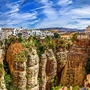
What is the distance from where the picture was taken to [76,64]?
65.1 feet

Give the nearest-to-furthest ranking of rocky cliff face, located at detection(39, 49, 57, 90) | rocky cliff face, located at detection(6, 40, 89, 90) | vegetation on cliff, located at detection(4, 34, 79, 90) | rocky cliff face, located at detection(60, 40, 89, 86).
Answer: rocky cliff face, located at detection(6, 40, 89, 90) → vegetation on cliff, located at detection(4, 34, 79, 90) → rocky cliff face, located at detection(60, 40, 89, 86) → rocky cliff face, located at detection(39, 49, 57, 90)

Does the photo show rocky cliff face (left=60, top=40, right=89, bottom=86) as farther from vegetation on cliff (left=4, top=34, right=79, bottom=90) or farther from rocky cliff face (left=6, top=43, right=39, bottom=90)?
rocky cliff face (left=6, top=43, right=39, bottom=90)

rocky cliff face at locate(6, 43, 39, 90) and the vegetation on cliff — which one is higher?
the vegetation on cliff

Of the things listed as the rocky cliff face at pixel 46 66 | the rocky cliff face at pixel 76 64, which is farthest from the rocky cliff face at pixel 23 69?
the rocky cliff face at pixel 76 64

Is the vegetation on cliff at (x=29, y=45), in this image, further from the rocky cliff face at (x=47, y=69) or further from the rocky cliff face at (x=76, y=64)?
the rocky cliff face at (x=76, y=64)

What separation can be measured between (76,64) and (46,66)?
2204 mm

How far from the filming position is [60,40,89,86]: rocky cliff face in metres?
19.5

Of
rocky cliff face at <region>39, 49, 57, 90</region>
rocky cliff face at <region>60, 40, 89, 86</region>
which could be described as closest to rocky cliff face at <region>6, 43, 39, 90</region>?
rocky cliff face at <region>39, 49, 57, 90</region>

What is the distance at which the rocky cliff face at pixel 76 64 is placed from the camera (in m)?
19.5

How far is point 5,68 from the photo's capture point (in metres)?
18.4

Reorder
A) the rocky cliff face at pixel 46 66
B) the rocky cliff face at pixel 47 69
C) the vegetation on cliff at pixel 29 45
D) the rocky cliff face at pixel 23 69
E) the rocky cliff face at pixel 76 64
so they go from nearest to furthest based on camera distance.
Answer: the rocky cliff face at pixel 23 69 < the rocky cliff face at pixel 46 66 < the vegetation on cliff at pixel 29 45 < the rocky cliff face at pixel 76 64 < the rocky cliff face at pixel 47 69

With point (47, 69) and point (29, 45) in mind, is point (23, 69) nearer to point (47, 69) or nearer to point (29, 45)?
point (29, 45)

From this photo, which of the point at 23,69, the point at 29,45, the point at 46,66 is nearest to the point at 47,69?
the point at 46,66

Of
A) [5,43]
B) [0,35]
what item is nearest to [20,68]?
[5,43]
